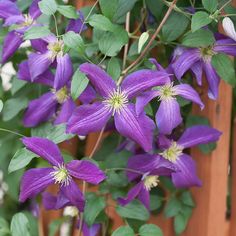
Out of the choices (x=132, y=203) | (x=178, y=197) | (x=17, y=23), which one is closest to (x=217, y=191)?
(x=178, y=197)

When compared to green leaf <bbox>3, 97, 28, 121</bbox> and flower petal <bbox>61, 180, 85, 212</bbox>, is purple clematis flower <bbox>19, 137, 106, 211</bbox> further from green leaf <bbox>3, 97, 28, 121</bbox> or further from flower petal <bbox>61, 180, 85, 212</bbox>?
green leaf <bbox>3, 97, 28, 121</bbox>

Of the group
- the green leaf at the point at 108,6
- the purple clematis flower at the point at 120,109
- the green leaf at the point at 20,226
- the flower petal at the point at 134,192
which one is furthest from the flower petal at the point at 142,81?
the green leaf at the point at 20,226

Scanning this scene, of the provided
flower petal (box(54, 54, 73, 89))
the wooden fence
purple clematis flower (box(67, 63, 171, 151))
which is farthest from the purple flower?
the wooden fence

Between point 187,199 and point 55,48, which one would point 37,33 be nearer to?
point 55,48

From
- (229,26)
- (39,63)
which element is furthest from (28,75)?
(229,26)

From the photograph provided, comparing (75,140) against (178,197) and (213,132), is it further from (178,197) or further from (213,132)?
(213,132)

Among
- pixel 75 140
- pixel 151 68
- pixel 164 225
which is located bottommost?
pixel 164 225
